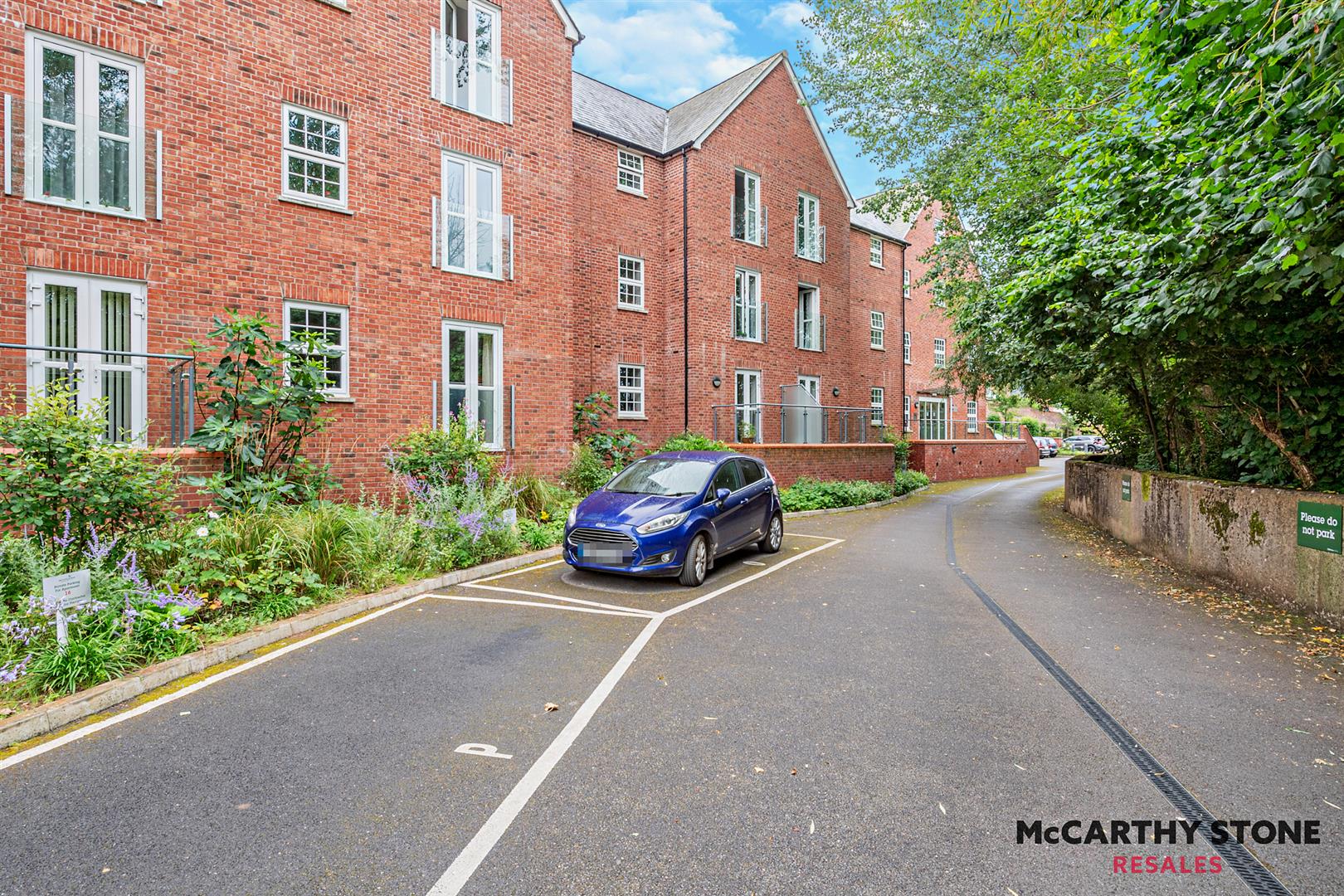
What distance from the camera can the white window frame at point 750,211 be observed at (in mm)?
19547

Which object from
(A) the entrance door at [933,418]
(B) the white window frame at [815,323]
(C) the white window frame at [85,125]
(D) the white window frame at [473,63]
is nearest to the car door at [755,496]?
(D) the white window frame at [473,63]

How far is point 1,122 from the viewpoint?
841 centimetres

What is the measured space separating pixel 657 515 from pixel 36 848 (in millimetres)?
5841

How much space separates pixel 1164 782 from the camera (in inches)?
139

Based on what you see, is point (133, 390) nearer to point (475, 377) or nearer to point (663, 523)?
point (475, 377)

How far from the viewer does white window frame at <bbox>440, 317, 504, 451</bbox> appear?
12253mm

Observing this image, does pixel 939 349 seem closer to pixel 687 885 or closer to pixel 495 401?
pixel 495 401

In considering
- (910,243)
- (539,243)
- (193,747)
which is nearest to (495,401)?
(539,243)

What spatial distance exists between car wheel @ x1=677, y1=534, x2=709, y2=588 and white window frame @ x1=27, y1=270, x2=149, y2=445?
22.9ft

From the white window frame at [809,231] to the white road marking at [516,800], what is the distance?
61.1ft

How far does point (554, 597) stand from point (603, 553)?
84 cm

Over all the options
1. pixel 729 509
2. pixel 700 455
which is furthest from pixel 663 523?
pixel 700 455

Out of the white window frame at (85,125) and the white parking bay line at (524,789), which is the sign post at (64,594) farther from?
the white window frame at (85,125)

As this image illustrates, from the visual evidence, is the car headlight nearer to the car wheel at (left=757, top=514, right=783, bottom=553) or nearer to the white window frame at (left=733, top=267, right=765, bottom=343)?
the car wheel at (left=757, top=514, right=783, bottom=553)
